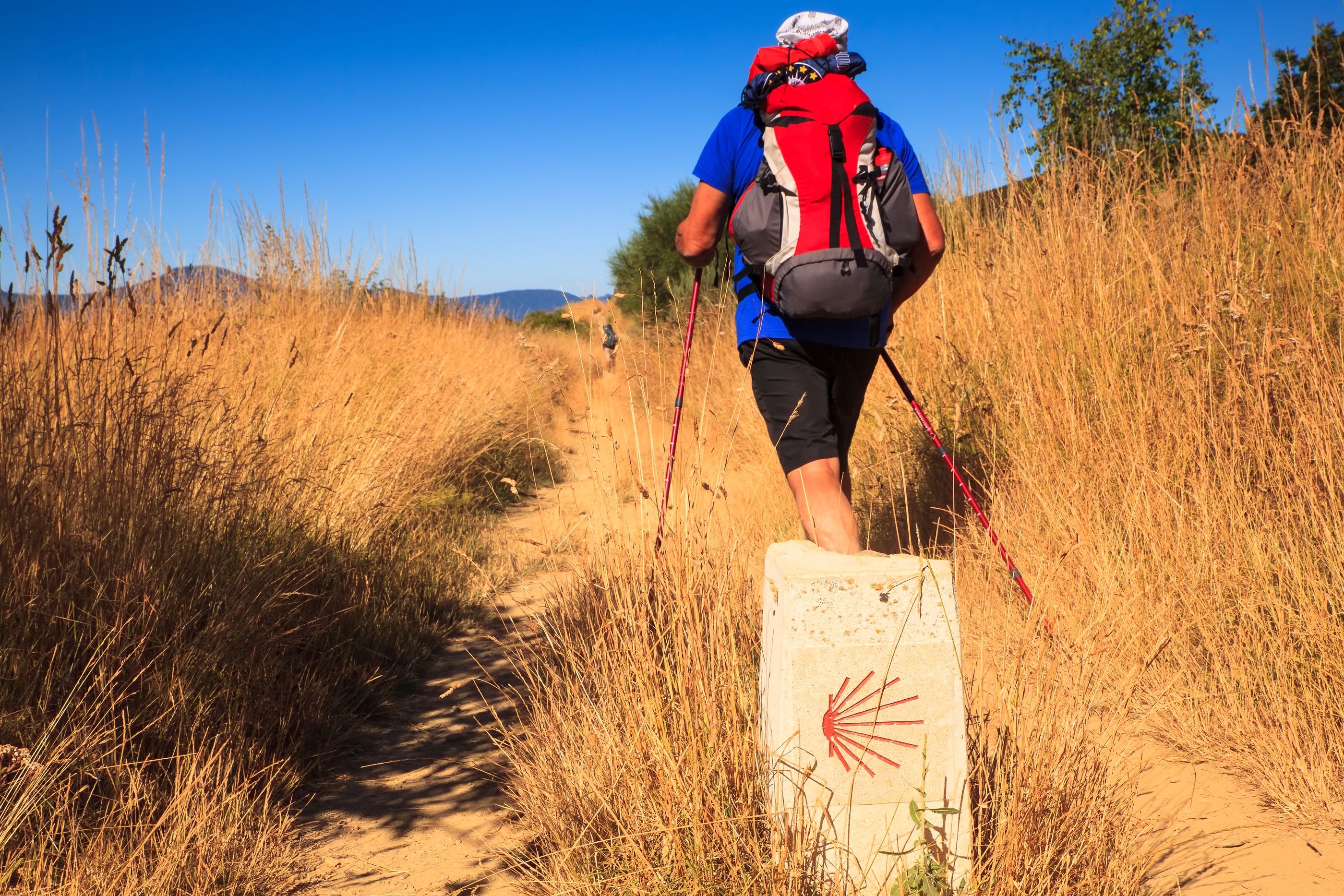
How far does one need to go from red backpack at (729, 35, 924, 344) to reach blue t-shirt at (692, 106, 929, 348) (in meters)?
0.09

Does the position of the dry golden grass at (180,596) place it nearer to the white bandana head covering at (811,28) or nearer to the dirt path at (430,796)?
the dirt path at (430,796)

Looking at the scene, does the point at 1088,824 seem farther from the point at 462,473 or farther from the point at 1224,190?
the point at 462,473

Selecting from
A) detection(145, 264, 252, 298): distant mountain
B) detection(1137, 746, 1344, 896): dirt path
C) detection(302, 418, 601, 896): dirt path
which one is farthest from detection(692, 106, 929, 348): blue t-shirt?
detection(145, 264, 252, 298): distant mountain

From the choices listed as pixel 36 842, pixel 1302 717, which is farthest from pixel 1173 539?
pixel 36 842

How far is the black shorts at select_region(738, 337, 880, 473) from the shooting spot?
2.39 meters

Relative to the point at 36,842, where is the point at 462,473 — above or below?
above

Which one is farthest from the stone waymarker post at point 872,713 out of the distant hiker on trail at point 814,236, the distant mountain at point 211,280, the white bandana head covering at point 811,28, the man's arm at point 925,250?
the distant mountain at point 211,280

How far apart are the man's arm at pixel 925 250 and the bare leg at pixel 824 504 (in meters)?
0.54

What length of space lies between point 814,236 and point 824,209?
7cm

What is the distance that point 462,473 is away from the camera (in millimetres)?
6281

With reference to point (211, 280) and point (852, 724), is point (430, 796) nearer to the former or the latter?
point (852, 724)

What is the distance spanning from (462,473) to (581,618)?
3719 mm

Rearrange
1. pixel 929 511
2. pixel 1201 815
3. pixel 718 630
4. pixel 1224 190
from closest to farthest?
pixel 718 630, pixel 1201 815, pixel 1224 190, pixel 929 511

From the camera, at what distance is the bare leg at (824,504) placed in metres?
2.27
